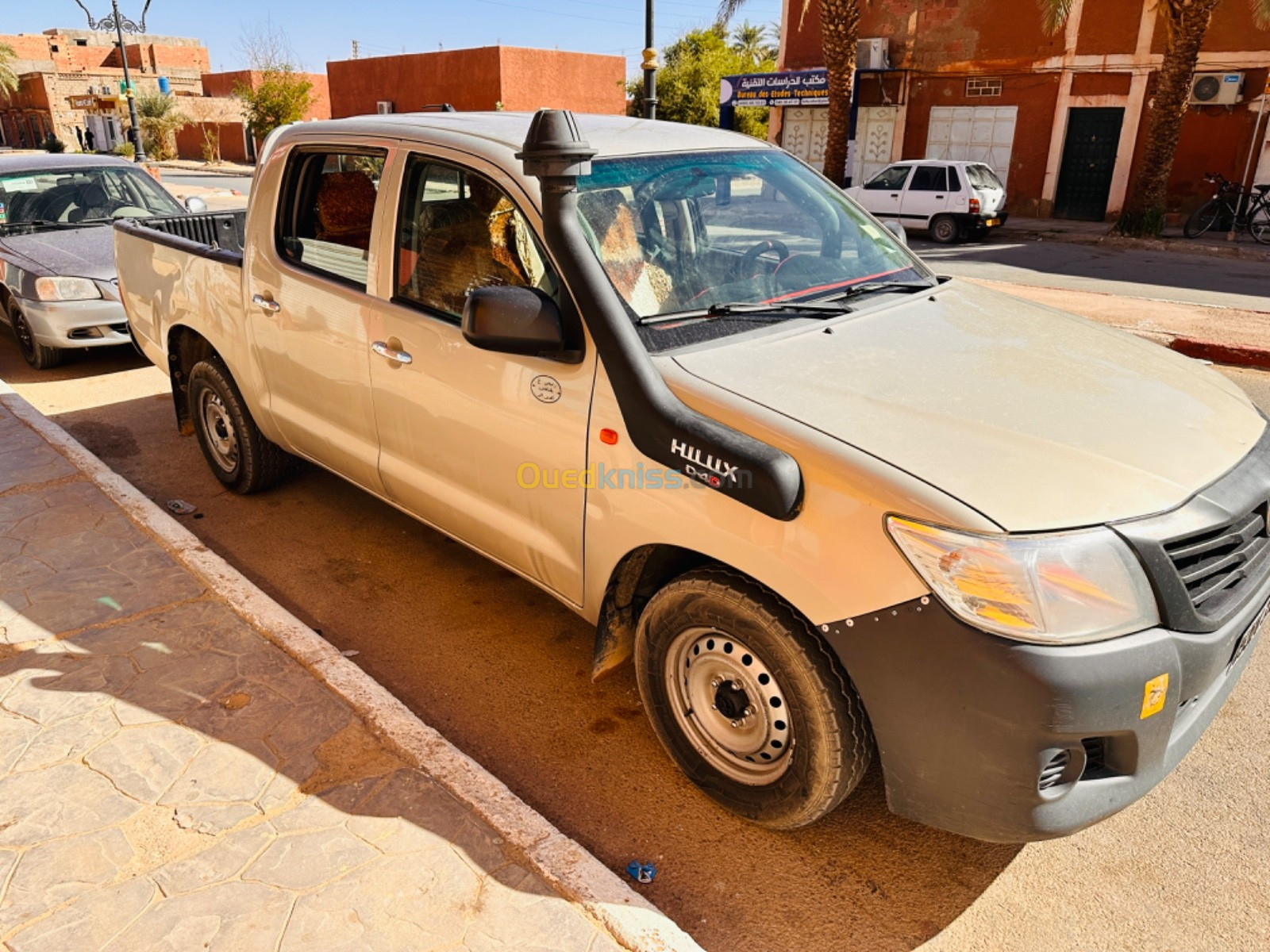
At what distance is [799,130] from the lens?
27.8 metres

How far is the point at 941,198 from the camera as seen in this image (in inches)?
745

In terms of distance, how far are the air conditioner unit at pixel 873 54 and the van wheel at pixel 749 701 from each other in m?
25.5

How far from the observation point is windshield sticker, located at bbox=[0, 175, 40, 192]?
27.6 feet

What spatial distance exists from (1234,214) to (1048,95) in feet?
19.9

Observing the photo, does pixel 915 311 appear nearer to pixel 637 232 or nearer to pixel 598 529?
pixel 637 232

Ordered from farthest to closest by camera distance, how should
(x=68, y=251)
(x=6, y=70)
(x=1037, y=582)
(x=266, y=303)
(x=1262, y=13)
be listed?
(x=6, y=70), (x=1262, y=13), (x=68, y=251), (x=266, y=303), (x=1037, y=582)

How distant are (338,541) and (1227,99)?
Answer: 23.0 m

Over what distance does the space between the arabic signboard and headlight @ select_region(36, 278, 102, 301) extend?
2217cm

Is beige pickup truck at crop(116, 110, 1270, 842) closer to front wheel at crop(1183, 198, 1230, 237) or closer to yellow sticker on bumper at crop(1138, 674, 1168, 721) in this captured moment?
yellow sticker on bumper at crop(1138, 674, 1168, 721)

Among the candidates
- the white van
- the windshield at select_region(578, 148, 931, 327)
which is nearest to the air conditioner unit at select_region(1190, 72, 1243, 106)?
the white van

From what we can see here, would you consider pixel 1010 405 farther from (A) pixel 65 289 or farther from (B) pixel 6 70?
(B) pixel 6 70

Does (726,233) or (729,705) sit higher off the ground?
(726,233)

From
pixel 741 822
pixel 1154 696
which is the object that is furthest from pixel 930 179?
pixel 1154 696

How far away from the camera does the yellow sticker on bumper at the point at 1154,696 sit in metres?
2.24
